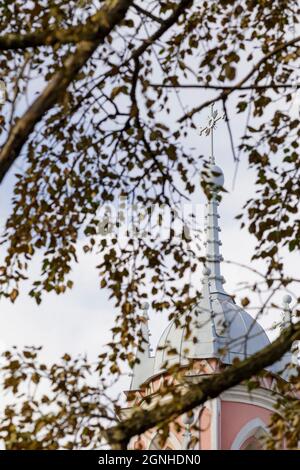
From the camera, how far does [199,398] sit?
24.5ft

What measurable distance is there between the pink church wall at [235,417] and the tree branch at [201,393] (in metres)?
15.4

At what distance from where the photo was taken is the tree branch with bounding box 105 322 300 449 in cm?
738

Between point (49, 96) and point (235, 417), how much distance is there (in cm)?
1639

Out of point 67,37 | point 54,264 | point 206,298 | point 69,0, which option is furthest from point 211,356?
point 67,37

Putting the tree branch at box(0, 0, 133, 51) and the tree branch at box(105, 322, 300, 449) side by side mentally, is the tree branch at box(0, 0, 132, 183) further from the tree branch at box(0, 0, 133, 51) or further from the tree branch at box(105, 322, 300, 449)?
the tree branch at box(105, 322, 300, 449)

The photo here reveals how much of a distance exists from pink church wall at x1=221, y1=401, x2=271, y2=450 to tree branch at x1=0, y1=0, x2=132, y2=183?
16.0 meters

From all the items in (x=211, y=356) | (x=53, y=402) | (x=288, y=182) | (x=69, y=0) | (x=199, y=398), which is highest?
(x=211, y=356)

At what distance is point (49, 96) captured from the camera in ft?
24.0

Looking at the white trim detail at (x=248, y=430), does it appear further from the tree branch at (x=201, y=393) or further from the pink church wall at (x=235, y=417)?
the tree branch at (x=201, y=393)

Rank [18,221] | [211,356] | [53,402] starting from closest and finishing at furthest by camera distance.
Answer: [53,402], [18,221], [211,356]

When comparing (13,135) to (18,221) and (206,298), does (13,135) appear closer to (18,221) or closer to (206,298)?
(18,221)

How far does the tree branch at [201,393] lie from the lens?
24.2 ft

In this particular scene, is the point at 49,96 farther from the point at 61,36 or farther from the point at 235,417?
the point at 235,417

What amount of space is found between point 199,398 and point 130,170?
3.42 meters
